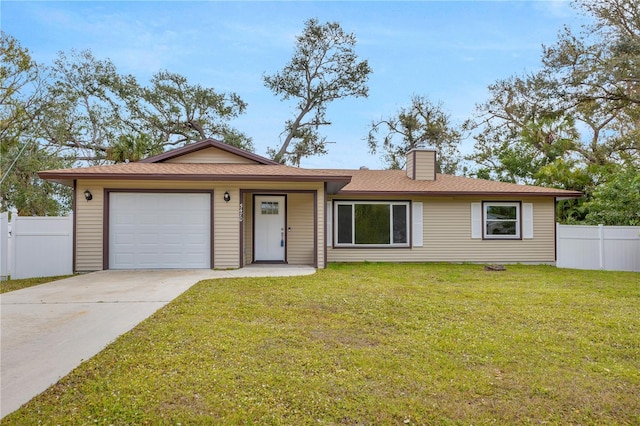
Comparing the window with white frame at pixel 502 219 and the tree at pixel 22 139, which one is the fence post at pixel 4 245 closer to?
the tree at pixel 22 139

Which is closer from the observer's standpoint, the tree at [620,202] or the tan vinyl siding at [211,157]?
the tree at [620,202]

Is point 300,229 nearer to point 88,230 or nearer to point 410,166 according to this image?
point 410,166

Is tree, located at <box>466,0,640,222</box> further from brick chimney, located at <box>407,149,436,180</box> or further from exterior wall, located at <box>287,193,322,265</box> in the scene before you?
exterior wall, located at <box>287,193,322,265</box>

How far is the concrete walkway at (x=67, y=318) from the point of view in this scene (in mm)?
3498

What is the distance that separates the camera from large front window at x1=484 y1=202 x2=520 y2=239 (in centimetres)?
1300

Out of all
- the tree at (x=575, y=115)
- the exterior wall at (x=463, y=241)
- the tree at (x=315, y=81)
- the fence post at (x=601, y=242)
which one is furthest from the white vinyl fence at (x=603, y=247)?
the tree at (x=315, y=81)

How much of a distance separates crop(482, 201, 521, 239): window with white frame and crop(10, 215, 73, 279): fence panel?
38.9 ft

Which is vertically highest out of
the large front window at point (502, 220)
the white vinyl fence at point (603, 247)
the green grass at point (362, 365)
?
the large front window at point (502, 220)

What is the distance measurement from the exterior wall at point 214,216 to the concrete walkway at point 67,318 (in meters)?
0.80

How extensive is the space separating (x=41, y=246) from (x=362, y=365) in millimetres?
9141

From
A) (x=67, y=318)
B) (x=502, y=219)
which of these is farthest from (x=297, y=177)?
(x=502, y=219)

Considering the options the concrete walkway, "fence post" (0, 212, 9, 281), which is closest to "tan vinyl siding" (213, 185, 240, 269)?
the concrete walkway

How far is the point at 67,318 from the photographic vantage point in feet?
17.6

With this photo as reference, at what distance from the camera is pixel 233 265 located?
10273mm
